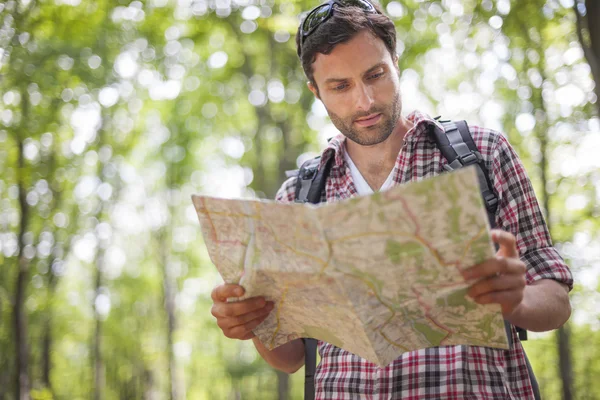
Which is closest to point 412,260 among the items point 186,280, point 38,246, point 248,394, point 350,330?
point 350,330

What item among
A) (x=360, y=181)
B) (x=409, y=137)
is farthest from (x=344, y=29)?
(x=360, y=181)

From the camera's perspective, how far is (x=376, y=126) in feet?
7.06

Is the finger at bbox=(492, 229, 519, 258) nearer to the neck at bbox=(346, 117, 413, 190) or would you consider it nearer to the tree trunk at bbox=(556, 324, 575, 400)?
the neck at bbox=(346, 117, 413, 190)

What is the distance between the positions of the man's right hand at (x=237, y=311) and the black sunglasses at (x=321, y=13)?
1171 mm

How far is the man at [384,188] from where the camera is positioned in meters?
1.61

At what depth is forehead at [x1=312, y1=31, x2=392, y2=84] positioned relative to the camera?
2.14 metres

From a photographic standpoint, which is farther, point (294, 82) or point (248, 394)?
point (248, 394)

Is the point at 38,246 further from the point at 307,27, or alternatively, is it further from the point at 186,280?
the point at 307,27

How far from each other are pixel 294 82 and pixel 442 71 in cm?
359

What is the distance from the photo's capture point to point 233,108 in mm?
13281

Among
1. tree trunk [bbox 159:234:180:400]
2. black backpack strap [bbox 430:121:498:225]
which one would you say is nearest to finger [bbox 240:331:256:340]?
black backpack strap [bbox 430:121:498:225]

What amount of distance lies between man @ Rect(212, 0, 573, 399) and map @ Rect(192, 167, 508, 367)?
0.08m

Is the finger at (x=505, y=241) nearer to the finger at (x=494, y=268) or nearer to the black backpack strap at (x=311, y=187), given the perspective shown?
the finger at (x=494, y=268)

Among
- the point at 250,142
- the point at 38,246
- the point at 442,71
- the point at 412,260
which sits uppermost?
the point at 442,71
